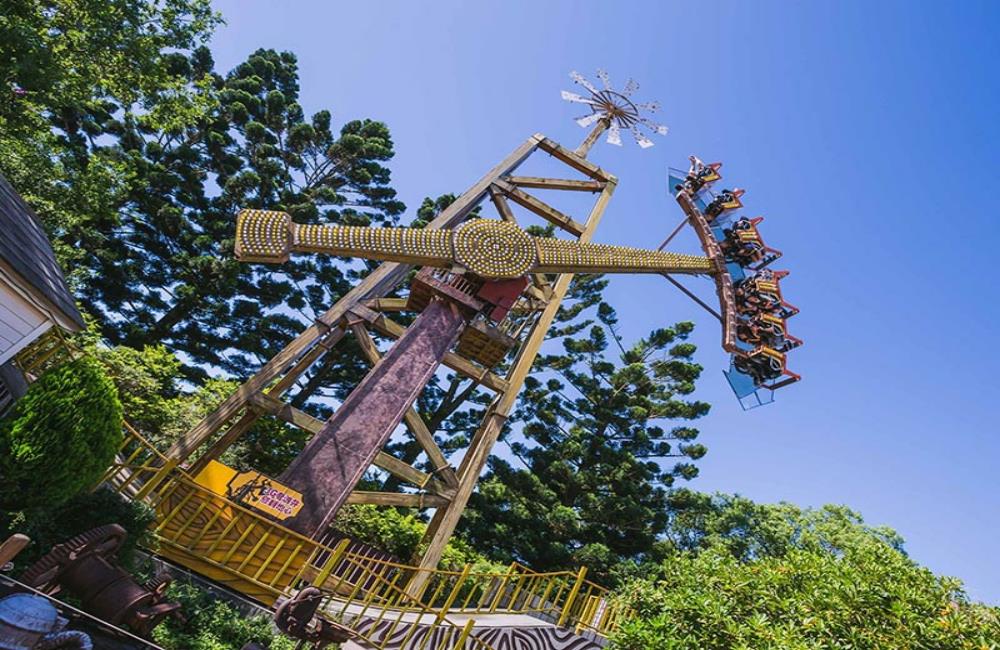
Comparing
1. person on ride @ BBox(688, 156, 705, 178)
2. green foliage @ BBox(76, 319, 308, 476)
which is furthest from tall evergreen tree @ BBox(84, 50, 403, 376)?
person on ride @ BBox(688, 156, 705, 178)

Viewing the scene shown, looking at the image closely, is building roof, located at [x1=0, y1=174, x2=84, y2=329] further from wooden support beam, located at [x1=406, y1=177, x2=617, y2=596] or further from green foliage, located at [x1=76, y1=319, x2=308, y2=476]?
wooden support beam, located at [x1=406, y1=177, x2=617, y2=596]

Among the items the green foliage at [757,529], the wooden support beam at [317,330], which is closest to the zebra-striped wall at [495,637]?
the wooden support beam at [317,330]

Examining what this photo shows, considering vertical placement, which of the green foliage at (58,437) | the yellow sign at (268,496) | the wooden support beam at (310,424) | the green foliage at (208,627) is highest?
the wooden support beam at (310,424)

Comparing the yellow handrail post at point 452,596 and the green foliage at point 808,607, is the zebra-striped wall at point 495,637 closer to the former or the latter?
the yellow handrail post at point 452,596

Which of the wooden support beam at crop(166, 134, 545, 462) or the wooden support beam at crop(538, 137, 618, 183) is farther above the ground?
the wooden support beam at crop(538, 137, 618, 183)

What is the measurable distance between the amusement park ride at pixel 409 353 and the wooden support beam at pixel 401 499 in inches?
1.0

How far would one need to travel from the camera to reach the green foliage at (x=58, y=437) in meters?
4.64

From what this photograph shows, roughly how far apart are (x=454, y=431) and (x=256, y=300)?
28.0 ft

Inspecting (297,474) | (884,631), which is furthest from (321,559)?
(884,631)

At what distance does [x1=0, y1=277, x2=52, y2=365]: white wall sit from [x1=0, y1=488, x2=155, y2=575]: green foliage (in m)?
1.69

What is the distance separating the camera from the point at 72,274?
12859mm

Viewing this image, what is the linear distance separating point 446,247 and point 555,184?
4.97 metres

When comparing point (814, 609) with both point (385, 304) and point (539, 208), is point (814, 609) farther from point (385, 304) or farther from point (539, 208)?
point (539, 208)

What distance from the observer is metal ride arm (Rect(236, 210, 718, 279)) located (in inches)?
307
